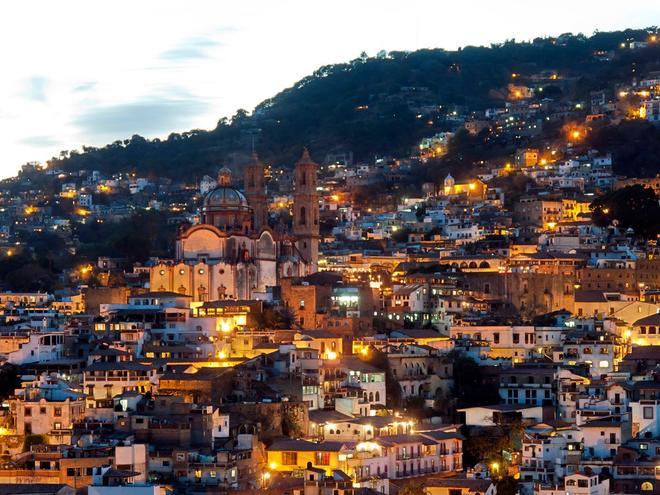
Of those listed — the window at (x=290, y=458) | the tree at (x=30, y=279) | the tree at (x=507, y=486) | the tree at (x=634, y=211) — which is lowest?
the tree at (x=507, y=486)

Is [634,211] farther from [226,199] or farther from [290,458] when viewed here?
[290,458]

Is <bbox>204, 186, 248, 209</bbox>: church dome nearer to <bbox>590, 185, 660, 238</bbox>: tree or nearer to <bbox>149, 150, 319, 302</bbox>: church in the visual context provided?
<bbox>149, 150, 319, 302</bbox>: church

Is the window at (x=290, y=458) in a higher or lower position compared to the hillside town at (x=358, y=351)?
lower

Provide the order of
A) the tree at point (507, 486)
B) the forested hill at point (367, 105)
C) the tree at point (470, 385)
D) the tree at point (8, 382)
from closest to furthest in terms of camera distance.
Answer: the tree at point (507, 486) < the tree at point (8, 382) < the tree at point (470, 385) < the forested hill at point (367, 105)

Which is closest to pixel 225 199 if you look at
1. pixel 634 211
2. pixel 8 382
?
pixel 634 211

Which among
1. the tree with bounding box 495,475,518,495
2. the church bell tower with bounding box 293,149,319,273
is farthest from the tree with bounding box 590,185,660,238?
the tree with bounding box 495,475,518,495

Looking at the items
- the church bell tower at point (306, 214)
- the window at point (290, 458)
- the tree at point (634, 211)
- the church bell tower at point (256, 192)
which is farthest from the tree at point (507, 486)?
the tree at point (634, 211)

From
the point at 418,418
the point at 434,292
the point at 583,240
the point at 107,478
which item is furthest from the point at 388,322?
the point at 107,478

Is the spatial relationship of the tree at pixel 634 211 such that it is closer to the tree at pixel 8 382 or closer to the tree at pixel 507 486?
the tree at pixel 507 486
